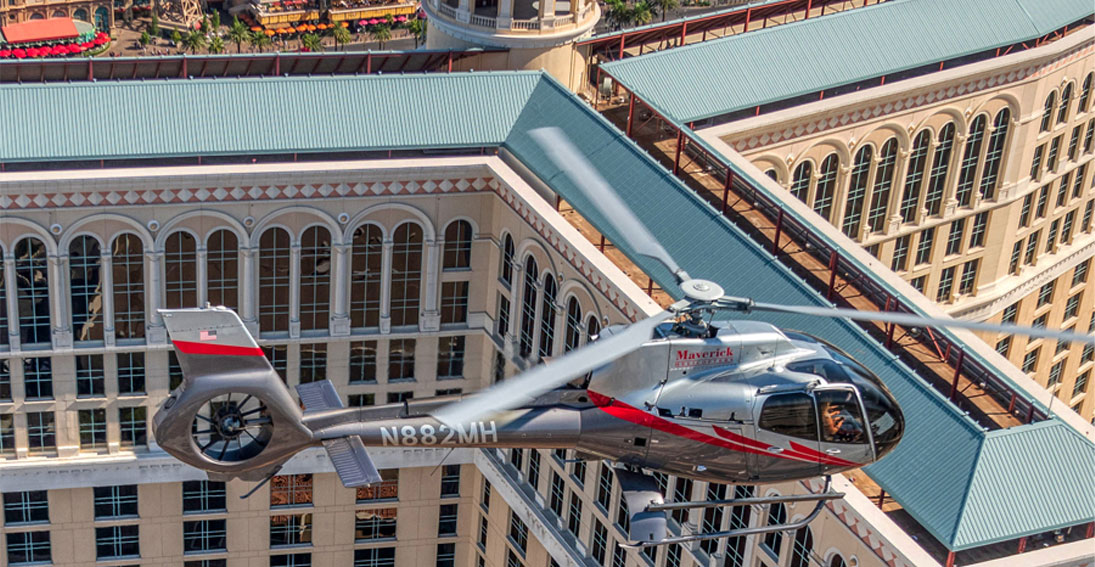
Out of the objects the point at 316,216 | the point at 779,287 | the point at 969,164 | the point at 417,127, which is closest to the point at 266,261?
the point at 316,216

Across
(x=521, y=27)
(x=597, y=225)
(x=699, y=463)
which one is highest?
(x=521, y=27)

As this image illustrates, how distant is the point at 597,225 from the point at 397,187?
1248 centimetres

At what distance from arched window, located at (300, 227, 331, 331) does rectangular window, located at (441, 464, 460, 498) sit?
11678mm

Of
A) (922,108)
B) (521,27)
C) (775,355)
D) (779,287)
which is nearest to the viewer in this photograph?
(775,355)

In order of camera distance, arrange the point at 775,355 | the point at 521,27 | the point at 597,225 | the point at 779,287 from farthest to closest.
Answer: the point at 521,27 < the point at 597,225 < the point at 779,287 < the point at 775,355

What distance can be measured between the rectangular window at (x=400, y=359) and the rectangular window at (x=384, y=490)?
5.65 m

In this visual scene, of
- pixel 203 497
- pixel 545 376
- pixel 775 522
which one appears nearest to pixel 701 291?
pixel 545 376

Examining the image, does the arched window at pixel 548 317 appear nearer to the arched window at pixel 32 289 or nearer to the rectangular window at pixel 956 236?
the arched window at pixel 32 289

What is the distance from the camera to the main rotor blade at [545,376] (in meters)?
58.5

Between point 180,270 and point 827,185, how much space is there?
38.7 m

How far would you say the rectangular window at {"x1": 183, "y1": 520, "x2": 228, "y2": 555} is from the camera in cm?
10719

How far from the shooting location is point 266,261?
10069 centimetres

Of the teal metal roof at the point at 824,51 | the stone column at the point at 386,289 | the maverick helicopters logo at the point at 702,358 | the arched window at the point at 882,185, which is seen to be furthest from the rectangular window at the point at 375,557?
the maverick helicopters logo at the point at 702,358

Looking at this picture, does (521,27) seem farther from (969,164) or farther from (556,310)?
(969,164)
